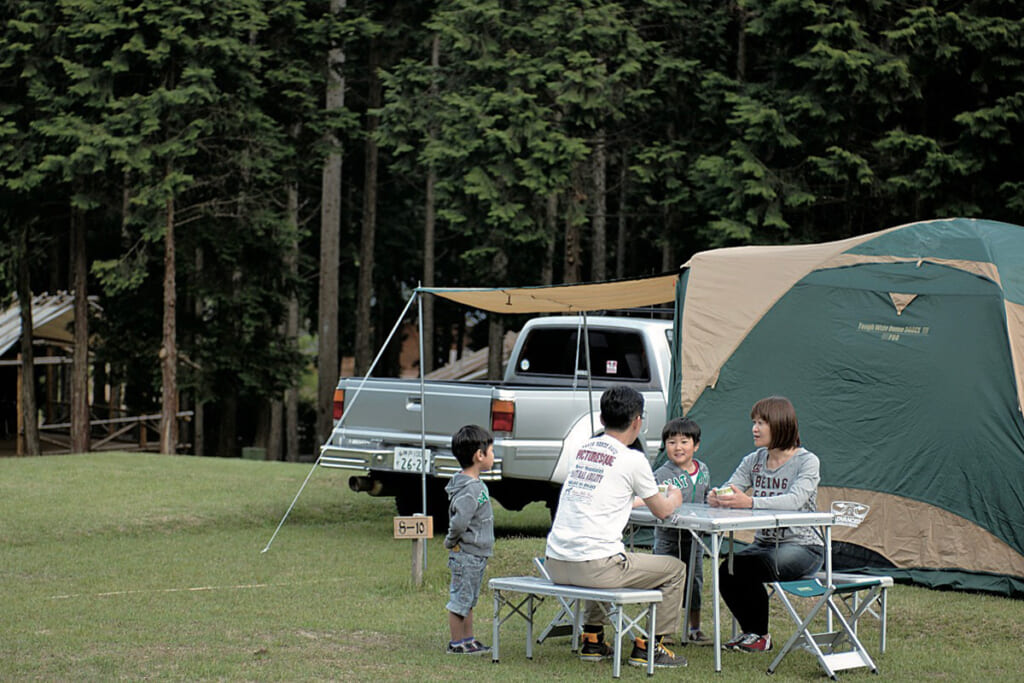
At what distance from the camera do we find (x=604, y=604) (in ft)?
23.4

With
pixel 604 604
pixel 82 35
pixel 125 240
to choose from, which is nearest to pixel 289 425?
pixel 125 240

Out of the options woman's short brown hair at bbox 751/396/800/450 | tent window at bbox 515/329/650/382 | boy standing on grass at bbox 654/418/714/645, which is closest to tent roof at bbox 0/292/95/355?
tent window at bbox 515/329/650/382

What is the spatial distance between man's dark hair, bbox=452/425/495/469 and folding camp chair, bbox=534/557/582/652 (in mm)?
651

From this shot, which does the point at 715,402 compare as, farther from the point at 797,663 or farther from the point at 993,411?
the point at 797,663

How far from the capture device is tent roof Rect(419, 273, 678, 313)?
36.1ft

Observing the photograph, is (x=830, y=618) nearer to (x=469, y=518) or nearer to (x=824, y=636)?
(x=824, y=636)

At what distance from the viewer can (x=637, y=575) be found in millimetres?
6562

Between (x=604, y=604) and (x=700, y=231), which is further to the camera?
(x=700, y=231)

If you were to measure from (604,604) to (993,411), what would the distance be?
13.1ft

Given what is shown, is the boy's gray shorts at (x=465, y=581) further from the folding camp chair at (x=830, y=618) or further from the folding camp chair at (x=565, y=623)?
the folding camp chair at (x=830, y=618)

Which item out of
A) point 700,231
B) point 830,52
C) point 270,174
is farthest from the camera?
point 270,174

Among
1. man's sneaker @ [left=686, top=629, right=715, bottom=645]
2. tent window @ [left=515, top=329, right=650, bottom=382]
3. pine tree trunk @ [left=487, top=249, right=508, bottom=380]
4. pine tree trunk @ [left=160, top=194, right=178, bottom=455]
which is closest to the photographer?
man's sneaker @ [left=686, top=629, right=715, bottom=645]

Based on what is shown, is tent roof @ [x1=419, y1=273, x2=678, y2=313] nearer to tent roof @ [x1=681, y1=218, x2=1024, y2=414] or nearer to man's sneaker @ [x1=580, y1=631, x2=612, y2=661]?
tent roof @ [x1=681, y1=218, x2=1024, y2=414]

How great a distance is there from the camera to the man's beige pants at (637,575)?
21.3ft
